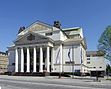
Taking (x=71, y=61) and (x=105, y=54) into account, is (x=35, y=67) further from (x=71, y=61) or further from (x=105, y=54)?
(x=105, y=54)

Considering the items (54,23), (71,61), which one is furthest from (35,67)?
(54,23)

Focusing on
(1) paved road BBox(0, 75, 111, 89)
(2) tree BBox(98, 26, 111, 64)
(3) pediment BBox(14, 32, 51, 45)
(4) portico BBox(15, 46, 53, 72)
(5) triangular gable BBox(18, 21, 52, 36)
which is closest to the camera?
(1) paved road BBox(0, 75, 111, 89)

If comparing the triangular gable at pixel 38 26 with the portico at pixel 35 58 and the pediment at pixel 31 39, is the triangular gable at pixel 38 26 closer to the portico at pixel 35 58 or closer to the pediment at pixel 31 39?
the pediment at pixel 31 39

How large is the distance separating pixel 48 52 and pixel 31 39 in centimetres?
1066

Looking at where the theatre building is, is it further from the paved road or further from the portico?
the paved road

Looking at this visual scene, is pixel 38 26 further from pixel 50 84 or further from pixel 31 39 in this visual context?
pixel 50 84

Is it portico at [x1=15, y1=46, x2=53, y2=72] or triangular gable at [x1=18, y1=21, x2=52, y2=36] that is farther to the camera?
triangular gable at [x1=18, y1=21, x2=52, y2=36]

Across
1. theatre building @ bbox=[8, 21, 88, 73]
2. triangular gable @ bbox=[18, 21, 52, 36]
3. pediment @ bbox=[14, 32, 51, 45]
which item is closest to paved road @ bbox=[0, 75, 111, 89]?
theatre building @ bbox=[8, 21, 88, 73]

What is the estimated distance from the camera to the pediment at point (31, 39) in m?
101

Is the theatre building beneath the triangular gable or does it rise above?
beneath

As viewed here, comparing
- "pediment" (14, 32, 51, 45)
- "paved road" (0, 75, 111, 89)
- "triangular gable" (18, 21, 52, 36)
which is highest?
"triangular gable" (18, 21, 52, 36)

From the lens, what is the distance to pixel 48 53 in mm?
99250

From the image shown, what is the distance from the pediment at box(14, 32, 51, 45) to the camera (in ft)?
331

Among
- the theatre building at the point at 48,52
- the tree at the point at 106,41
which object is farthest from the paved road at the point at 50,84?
the theatre building at the point at 48,52
